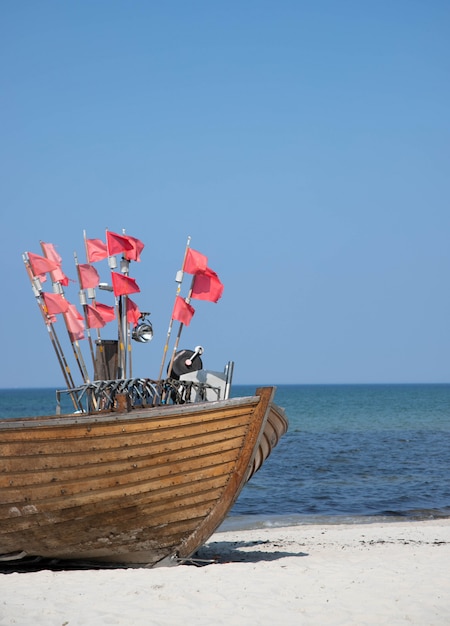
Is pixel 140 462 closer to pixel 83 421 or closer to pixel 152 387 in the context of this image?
pixel 83 421

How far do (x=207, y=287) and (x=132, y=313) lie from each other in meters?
0.96

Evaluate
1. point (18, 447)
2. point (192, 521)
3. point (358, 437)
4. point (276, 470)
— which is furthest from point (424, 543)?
point (358, 437)

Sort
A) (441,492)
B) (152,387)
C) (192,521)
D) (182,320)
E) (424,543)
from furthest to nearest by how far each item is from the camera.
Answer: (441,492) → (424,543) → (182,320) → (152,387) → (192,521)

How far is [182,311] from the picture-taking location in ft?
33.8

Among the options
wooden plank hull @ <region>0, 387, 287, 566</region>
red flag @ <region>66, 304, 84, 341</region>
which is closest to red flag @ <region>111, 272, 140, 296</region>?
red flag @ <region>66, 304, 84, 341</region>

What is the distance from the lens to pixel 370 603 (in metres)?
7.14

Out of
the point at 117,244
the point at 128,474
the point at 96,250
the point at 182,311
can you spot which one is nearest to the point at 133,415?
the point at 128,474

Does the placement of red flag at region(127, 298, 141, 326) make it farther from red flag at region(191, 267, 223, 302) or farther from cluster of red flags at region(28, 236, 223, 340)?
red flag at region(191, 267, 223, 302)

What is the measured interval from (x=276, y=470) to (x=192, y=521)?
15.7m

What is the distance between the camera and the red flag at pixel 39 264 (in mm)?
10773

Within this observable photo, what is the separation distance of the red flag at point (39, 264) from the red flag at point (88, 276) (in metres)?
0.38

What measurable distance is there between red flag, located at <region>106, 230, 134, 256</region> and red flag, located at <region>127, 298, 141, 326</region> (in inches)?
23.9

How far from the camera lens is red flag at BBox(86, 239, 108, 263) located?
10.9m

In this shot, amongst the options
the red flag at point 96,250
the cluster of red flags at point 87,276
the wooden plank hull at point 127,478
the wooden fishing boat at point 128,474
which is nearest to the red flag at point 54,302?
the cluster of red flags at point 87,276
